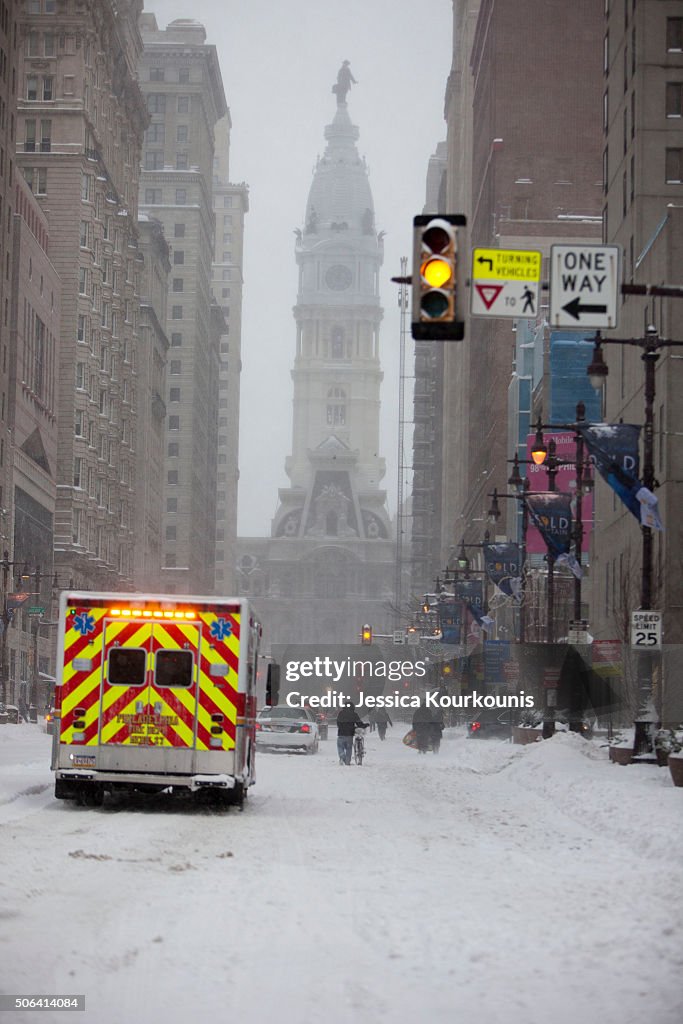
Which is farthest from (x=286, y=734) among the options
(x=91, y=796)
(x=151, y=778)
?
(x=151, y=778)

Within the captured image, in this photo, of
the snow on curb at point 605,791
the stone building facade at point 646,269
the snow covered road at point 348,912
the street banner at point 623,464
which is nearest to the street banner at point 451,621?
the stone building facade at point 646,269

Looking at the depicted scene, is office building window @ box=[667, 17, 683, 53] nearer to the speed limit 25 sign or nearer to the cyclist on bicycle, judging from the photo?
the cyclist on bicycle

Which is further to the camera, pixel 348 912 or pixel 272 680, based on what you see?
pixel 272 680

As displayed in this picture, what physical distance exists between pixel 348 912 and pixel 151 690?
10.1m

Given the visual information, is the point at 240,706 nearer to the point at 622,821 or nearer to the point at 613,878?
the point at 622,821

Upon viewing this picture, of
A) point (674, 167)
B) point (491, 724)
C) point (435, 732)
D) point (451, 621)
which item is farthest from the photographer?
point (451, 621)

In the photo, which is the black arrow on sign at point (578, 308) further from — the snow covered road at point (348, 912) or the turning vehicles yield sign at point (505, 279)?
the snow covered road at point (348, 912)

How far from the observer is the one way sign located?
17203 mm

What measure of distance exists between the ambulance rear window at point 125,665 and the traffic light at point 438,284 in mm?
9417

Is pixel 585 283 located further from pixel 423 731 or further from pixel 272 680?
pixel 423 731

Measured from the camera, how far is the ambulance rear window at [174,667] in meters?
22.5

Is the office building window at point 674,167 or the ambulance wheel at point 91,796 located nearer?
the ambulance wheel at point 91,796

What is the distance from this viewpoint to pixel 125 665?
2256 centimetres

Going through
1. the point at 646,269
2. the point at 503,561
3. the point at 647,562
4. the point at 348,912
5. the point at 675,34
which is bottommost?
the point at 348,912
